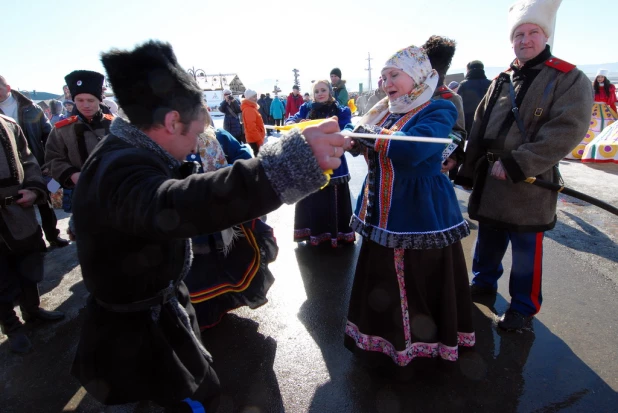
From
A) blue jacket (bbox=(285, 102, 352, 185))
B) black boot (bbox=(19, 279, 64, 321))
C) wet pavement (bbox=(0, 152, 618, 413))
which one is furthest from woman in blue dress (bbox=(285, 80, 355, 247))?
black boot (bbox=(19, 279, 64, 321))

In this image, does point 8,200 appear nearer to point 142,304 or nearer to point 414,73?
point 142,304

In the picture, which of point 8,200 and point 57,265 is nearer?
point 8,200

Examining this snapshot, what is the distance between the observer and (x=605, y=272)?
339 cm

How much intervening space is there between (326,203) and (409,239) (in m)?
2.15

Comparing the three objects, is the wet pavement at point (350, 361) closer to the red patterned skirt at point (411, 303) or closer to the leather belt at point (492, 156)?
the red patterned skirt at point (411, 303)

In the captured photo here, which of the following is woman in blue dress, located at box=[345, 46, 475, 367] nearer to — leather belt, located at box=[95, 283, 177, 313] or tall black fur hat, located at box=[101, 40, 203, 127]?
tall black fur hat, located at box=[101, 40, 203, 127]

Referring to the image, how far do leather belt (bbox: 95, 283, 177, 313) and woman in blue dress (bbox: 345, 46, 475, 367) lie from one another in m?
1.17

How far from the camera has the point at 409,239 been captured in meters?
1.95

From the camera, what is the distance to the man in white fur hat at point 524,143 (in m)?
2.15

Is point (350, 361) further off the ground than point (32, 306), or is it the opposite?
point (32, 306)

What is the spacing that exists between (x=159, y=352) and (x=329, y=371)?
4.50 feet

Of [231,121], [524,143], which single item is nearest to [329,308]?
[524,143]

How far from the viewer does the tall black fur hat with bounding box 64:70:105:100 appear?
2.96m

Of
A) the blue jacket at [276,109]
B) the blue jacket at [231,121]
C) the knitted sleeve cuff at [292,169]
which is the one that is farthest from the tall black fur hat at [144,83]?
the blue jacket at [276,109]
